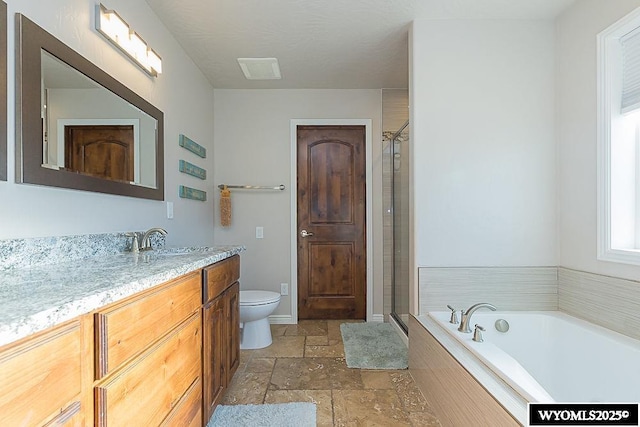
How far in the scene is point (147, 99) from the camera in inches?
86.0

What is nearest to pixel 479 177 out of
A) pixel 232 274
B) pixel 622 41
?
pixel 622 41

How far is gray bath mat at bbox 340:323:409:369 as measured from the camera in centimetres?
255

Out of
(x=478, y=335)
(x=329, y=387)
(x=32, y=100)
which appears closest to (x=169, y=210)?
(x=32, y=100)

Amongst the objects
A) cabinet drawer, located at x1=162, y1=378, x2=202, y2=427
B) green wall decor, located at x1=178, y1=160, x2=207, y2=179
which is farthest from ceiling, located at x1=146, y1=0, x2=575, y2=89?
cabinet drawer, located at x1=162, y1=378, x2=202, y2=427

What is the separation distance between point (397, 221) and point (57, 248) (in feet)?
8.43

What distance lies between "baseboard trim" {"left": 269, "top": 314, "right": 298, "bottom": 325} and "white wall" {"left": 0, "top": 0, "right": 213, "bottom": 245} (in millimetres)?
993

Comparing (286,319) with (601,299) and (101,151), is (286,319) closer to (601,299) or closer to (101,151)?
(101,151)

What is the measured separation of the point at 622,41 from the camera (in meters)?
1.95

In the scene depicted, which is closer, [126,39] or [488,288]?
[126,39]

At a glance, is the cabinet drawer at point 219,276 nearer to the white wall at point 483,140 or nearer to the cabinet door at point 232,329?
the cabinet door at point 232,329

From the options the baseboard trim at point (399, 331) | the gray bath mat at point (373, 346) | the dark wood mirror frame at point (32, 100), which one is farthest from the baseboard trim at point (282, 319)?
the dark wood mirror frame at point (32, 100)

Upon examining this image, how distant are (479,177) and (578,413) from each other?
4.91 feet

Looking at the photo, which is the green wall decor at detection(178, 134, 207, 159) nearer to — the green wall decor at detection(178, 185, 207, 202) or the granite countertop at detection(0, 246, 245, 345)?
the green wall decor at detection(178, 185, 207, 202)

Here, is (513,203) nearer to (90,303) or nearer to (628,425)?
(628,425)
